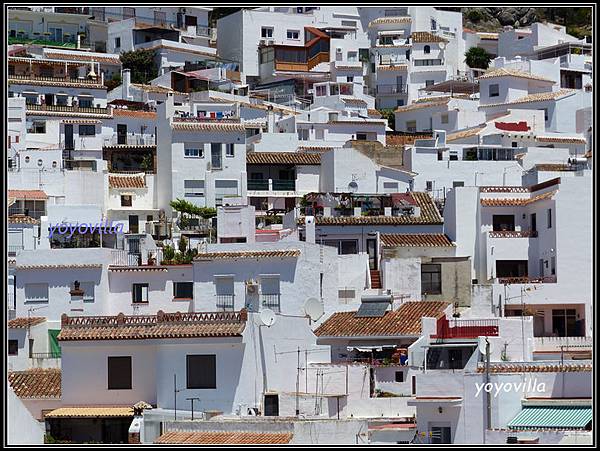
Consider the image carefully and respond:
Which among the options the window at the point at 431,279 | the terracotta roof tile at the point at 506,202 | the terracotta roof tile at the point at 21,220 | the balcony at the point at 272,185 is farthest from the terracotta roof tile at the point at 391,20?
the window at the point at 431,279

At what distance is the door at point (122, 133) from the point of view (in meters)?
72.2

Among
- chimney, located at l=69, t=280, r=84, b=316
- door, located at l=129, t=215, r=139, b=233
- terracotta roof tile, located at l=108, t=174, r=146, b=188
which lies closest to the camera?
chimney, located at l=69, t=280, r=84, b=316

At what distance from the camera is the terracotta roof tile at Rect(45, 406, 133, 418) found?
135 feet

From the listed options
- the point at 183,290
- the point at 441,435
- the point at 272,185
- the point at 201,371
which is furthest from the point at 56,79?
the point at 441,435

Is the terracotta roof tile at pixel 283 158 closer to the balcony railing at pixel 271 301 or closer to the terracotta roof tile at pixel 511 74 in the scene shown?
the balcony railing at pixel 271 301

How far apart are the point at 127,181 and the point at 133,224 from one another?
253cm

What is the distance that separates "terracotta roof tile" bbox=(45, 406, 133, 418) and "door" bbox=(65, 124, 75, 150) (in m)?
27.4

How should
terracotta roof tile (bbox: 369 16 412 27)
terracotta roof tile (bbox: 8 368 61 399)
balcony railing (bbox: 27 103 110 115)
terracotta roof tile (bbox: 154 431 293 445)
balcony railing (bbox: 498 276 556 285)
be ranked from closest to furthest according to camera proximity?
terracotta roof tile (bbox: 154 431 293 445), terracotta roof tile (bbox: 8 368 61 399), balcony railing (bbox: 498 276 556 285), balcony railing (bbox: 27 103 110 115), terracotta roof tile (bbox: 369 16 412 27)

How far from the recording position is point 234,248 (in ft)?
165

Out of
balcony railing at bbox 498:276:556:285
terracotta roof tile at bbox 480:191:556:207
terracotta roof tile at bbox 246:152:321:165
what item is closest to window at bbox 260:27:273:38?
terracotta roof tile at bbox 246:152:321:165

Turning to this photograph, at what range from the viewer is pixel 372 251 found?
55156 mm

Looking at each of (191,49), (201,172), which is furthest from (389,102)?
(201,172)

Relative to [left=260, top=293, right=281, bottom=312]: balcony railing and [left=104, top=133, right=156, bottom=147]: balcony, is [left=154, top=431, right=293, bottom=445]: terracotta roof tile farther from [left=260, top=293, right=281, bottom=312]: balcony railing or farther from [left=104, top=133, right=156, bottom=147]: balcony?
[left=104, top=133, right=156, bottom=147]: balcony

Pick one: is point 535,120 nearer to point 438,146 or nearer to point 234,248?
point 438,146
